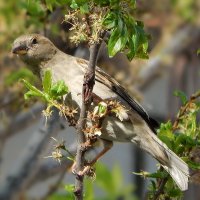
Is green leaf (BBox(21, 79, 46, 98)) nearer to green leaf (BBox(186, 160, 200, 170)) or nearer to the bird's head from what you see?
green leaf (BBox(186, 160, 200, 170))

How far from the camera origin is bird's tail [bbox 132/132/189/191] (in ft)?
9.33

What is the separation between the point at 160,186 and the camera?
9.30 feet

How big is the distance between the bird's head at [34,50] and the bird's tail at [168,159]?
67 centimetres

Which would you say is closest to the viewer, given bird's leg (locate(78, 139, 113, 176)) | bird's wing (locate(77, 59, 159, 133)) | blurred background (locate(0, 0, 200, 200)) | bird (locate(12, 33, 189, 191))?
bird's leg (locate(78, 139, 113, 176))

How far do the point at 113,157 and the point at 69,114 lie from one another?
714 cm

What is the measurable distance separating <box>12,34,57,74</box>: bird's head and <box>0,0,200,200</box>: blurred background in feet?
0.52

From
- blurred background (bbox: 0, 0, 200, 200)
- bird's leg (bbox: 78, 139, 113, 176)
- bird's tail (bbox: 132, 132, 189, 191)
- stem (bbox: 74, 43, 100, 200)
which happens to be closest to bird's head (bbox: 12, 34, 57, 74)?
blurred background (bbox: 0, 0, 200, 200)

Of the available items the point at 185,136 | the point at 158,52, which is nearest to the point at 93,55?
the point at 185,136

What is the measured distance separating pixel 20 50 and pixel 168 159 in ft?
3.28

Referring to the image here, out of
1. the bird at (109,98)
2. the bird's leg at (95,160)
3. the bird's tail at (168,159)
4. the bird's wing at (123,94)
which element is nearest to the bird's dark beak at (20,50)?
the bird at (109,98)

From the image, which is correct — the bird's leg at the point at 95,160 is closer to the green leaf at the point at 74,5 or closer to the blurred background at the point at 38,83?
the blurred background at the point at 38,83

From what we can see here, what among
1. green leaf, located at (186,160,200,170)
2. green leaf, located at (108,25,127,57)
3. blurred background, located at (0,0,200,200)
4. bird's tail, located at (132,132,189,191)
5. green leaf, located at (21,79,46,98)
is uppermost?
green leaf, located at (108,25,127,57)

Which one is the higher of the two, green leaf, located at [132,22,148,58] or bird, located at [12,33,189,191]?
green leaf, located at [132,22,148,58]

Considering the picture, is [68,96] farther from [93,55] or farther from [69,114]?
[93,55]
